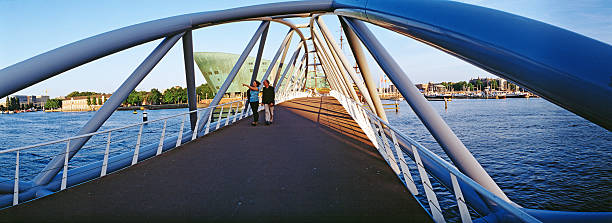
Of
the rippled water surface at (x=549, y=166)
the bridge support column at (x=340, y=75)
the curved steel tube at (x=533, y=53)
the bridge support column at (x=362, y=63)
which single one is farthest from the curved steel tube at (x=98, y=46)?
the rippled water surface at (x=549, y=166)

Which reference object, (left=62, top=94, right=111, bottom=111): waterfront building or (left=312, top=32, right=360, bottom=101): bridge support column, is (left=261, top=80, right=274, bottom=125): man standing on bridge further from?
(left=62, top=94, right=111, bottom=111): waterfront building

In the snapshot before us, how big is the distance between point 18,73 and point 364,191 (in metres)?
4.36

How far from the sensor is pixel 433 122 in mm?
3727

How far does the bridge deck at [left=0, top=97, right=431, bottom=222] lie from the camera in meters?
2.91

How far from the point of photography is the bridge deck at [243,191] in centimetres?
291

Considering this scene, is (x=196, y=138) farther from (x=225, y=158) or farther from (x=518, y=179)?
(x=518, y=179)

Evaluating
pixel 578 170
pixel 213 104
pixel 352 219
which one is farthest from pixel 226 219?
pixel 578 170

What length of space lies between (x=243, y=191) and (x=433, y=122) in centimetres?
253

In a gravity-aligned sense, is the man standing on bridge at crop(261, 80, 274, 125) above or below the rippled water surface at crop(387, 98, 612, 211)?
above

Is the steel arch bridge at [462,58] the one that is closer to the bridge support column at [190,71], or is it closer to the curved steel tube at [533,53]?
the curved steel tube at [533,53]

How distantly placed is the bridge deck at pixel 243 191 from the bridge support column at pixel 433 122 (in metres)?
0.73

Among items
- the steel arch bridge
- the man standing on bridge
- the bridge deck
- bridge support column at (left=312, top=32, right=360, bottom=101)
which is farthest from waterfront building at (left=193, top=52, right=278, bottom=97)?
the bridge deck

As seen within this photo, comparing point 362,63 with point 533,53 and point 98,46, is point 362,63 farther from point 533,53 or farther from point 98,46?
point 533,53

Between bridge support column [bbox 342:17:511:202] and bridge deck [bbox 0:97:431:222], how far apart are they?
2.41ft
